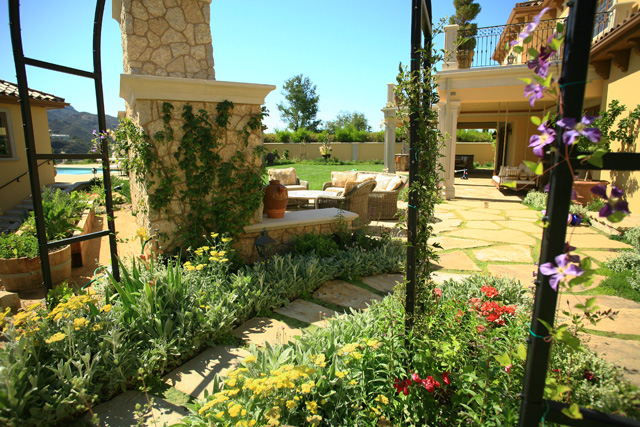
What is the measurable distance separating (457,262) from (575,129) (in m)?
3.86

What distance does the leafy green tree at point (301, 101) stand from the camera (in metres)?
49.1

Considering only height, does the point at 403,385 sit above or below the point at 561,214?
below

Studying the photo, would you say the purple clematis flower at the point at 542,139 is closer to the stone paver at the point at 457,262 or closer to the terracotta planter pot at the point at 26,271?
the stone paver at the point at 457,262

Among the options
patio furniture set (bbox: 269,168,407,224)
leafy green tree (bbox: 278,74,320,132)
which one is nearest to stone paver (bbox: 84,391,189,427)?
patio furniture set (bbox: 269,168,407,224)

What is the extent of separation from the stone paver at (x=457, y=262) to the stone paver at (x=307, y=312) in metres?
1.64

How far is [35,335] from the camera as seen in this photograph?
7.48 feet

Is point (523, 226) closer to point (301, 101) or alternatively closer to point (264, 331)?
point (264, 331)

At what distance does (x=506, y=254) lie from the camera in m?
4.88

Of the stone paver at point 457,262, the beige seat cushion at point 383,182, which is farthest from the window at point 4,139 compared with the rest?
the stone paver at point 457,262

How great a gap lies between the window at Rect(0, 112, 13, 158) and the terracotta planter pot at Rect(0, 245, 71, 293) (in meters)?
6.47

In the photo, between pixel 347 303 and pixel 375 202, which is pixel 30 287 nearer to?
pixel 347 303

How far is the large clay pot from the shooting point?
4996 millimetres

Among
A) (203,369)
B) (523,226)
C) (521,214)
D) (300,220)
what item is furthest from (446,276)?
(521,214)

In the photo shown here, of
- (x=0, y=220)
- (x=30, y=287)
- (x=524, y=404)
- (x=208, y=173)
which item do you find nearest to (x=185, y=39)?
(x=208, y=173)
